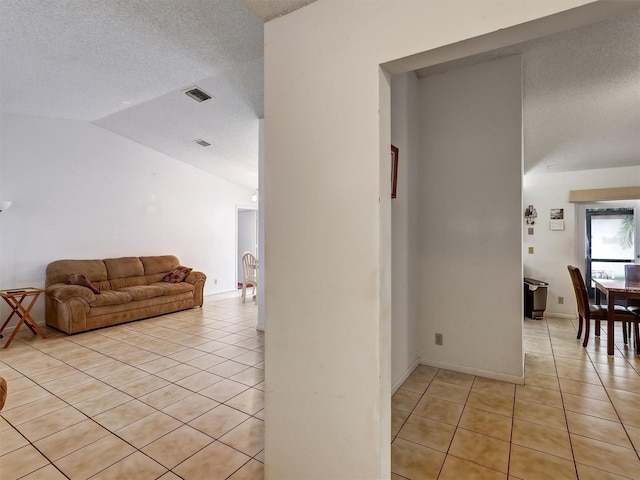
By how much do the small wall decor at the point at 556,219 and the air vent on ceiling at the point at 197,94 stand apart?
5432 millimetres

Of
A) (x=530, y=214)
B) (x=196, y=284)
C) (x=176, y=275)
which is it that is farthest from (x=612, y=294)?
(x=176, y=275)

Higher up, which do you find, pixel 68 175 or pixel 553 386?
pixel 68 175

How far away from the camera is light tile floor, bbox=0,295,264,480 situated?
5.85 ft

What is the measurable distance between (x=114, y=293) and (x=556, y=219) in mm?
6880

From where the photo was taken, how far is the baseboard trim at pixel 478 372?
2.71 m

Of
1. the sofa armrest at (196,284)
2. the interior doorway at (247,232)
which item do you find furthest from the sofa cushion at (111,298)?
the interior doorway at (247,232)

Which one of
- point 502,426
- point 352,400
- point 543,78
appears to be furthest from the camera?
point 543,78

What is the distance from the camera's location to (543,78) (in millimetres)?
2838

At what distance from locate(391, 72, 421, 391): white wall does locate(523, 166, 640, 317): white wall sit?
3334 mm

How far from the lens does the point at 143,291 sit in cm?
488

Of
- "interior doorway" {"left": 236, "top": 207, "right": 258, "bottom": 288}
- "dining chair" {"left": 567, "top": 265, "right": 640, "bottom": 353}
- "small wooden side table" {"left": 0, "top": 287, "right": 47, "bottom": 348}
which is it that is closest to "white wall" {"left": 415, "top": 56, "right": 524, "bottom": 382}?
"dining chair" {"left": 567, "top": 265, "right": 640, "bottom": 353}

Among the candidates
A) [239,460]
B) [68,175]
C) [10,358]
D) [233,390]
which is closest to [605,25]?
[239,460]

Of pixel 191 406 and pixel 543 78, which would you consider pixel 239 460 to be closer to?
pixel 191 406

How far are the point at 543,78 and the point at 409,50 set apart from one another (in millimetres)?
2452
